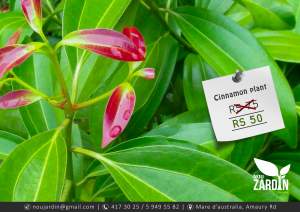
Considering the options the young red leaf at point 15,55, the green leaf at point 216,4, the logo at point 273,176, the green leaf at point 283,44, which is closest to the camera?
the young red leaf at point 15,55

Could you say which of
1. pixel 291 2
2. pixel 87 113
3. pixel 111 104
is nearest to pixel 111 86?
pixel 87 113

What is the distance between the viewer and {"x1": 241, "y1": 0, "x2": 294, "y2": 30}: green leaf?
0.73 metres

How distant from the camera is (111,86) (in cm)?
79

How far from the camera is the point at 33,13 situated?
0.59 meters

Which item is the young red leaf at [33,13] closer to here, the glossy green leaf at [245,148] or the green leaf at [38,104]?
the green leaf at [38,104]

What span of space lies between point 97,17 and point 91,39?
0.43ft

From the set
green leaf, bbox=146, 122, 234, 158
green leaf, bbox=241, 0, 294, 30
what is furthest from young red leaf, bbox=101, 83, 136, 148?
green leaf, bbox=241, 0, 294, 30

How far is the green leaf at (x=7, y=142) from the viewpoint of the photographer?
29.0 inches

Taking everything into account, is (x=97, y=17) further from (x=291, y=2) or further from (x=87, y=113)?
(x=291, y=2)

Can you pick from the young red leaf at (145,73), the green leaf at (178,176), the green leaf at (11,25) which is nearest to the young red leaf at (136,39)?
the young red leaf at (145,73)

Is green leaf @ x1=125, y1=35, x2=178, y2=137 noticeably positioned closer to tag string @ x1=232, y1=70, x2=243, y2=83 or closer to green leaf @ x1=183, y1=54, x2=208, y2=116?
green leaf @ x1=183, y1=54, x2=208, y2=116

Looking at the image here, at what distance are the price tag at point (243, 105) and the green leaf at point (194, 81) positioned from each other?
0.28ft

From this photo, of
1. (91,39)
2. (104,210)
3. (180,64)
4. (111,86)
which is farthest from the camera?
(180,64)

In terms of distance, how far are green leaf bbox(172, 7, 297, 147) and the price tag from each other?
1cm
